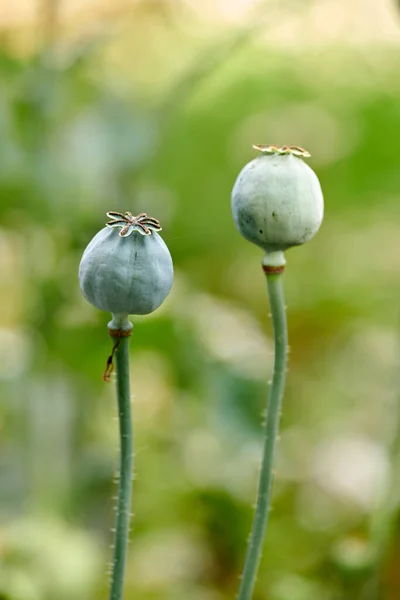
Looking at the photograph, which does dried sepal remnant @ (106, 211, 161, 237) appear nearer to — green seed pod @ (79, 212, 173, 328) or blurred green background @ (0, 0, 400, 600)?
green seed pod @ (79, 212, 173, 328)

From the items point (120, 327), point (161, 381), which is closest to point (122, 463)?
point (120, 327)

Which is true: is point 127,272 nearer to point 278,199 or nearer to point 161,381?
point 278,199

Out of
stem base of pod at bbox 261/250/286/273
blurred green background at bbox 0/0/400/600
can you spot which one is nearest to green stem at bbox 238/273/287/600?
stem base of pod at bbox 261/250/286/273

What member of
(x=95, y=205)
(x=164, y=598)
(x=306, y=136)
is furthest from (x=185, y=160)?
(x=164, y=598)

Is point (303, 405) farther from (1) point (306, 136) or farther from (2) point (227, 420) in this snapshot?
(1) point (306, 136)

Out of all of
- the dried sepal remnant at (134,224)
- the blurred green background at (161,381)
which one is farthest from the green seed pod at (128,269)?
the blurred green background at (161,381)

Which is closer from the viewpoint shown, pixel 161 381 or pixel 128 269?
pixel 128 269
